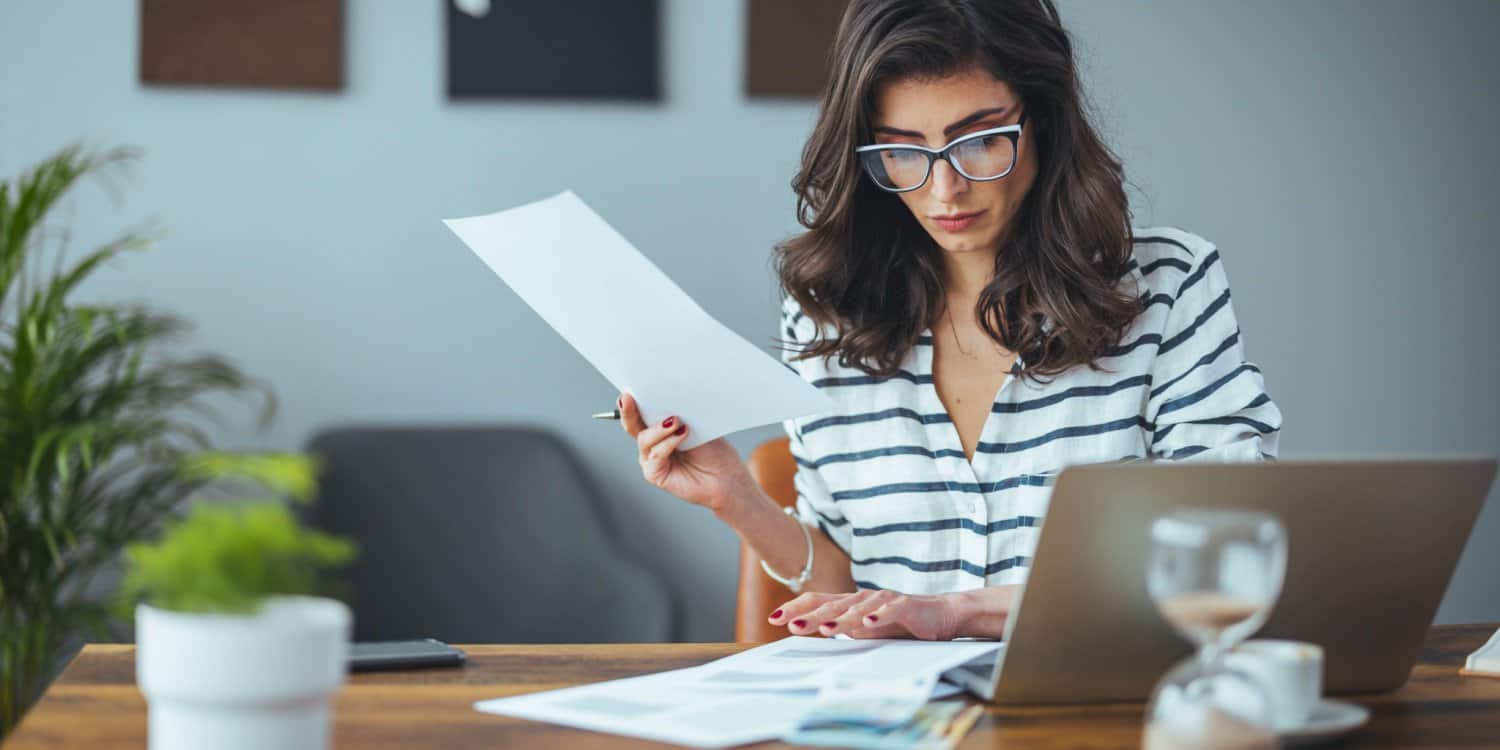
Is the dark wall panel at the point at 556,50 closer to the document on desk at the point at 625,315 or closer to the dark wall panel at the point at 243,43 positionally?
the dark wall panel at the point at 243,43

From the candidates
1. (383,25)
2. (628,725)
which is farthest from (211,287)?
(628,725)

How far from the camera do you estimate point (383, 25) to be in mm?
2900

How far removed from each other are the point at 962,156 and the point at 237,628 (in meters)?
1.12

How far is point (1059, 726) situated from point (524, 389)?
209 cm

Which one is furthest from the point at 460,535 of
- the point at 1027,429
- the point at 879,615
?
the point at 879,615

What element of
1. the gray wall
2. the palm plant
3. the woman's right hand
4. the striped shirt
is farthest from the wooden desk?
the gray wall

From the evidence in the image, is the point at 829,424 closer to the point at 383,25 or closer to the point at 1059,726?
the point at 1059,726

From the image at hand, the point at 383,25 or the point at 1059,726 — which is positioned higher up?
the point at 383,25

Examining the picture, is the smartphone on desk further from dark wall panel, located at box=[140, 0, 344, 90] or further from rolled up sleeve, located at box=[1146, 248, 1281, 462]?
dark wall panel, located at box=[140, 0, 344, 90]

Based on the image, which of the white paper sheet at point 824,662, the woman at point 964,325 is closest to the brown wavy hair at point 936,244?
the woman at point 964,325

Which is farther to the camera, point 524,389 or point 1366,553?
point 524,389

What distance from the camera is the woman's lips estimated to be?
1694mm

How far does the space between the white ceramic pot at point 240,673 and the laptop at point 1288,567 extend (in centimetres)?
48

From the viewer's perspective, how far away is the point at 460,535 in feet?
9.34
